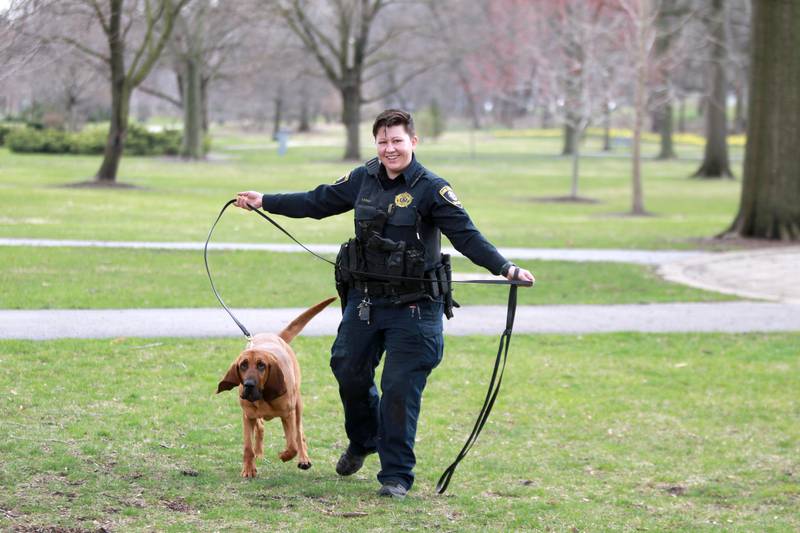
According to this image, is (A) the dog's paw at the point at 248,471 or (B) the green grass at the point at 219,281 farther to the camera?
(B) the green grass at the point at 219,281

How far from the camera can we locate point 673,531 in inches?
235

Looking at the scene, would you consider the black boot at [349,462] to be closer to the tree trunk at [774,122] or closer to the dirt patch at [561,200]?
the tree trunk at [774,122]

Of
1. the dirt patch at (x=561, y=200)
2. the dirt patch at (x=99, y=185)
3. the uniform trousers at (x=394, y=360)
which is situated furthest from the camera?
the dirt patch at (x=561, y=200)

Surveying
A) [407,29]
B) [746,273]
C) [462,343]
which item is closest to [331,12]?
[407,29]

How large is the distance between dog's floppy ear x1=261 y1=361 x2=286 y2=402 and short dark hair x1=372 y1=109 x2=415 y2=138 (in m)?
1.38

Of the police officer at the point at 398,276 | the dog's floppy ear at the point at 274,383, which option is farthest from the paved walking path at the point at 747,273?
the dog's floppy ear at the point at 274,383

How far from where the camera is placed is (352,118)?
2028 inches

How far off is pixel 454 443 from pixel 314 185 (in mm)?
27039

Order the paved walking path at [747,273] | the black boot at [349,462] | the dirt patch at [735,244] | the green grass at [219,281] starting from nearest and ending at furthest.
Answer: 1. the black boot at [349,462]
2. the green grass at [219,281]
3. the paved walking path at [747,273]
4. the dirt patch at [735,244]

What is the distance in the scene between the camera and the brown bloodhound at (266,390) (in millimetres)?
5898

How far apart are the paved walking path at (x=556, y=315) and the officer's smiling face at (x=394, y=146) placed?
505cm

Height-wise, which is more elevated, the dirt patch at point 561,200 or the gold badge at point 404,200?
the gold badge at point 404,200

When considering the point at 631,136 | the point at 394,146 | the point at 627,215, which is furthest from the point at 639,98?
the point at 631,136

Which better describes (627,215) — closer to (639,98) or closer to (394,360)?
(639,98)
